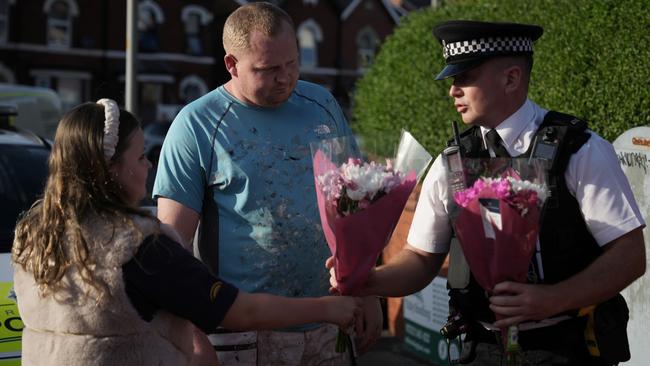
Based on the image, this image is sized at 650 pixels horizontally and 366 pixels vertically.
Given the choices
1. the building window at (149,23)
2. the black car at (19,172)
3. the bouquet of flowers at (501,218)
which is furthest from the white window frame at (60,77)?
the bouquet of flowers at (501,218)

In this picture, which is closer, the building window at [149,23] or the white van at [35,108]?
the white van at [35,108]

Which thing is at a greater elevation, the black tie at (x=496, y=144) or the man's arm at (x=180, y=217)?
the black tie at (x=496, y=144)

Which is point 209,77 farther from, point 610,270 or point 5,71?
point 610,270

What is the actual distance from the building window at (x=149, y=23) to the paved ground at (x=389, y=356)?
1392 inches

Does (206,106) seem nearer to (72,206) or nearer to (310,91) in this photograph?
(310,91)

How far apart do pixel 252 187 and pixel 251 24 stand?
1.96 ft

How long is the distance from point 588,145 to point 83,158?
1547 millimetres

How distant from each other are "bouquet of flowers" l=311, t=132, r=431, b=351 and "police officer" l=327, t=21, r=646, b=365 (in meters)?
0.23

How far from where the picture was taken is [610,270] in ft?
9.55

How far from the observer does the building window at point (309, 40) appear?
1801 inches

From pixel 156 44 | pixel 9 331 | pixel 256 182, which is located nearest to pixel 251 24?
pixel 256 182

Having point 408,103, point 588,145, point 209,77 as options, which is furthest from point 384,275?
point 209,77

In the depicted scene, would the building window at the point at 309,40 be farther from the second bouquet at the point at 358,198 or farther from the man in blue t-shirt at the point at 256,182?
the second bouquet at the point at 358,198

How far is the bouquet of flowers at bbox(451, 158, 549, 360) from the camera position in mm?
2672
